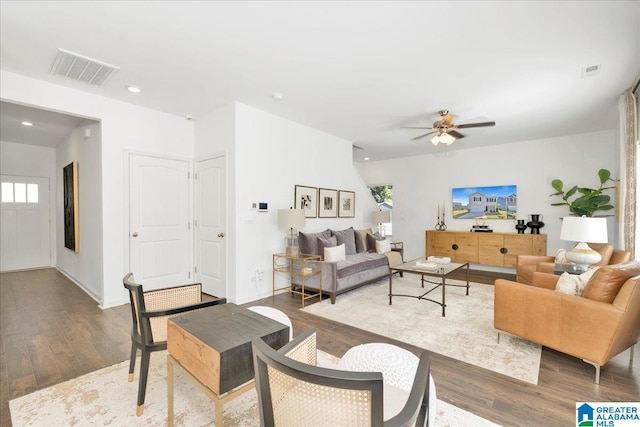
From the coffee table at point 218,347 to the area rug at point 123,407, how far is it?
0.89 feet

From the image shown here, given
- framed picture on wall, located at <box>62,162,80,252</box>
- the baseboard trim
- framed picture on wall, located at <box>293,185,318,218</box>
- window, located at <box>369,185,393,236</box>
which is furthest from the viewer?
window, located at <box>369,185,393,236</box>

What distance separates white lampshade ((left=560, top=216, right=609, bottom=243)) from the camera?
3029 mm

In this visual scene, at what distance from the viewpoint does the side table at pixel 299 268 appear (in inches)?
165

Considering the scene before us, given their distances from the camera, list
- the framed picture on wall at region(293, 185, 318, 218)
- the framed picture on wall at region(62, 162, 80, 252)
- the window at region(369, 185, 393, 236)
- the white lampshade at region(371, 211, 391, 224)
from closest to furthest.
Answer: the framed picture on wall at region(62, 162, 80, 252)
the framed picture on wall at region(293, 185, 318, 218)
the white lampshade at region(371, 211, 391, 224)
the window at region(369, 185, 393, 236)

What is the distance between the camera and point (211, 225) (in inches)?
174

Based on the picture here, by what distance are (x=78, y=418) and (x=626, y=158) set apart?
6.19 m

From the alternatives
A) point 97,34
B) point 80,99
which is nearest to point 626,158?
point 97,34

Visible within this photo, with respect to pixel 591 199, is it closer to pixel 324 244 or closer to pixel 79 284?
pixel 324 244

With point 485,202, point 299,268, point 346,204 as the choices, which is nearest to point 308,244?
point 299,268

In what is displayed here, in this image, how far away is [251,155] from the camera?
4234mm

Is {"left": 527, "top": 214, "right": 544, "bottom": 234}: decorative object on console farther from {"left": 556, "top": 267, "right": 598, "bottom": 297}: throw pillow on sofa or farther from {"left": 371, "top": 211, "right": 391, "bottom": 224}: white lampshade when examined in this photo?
{"left": 556, "top": 267, "right": 598, "bottom": 297}: throw pillow on sofa

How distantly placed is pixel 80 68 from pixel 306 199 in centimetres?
339

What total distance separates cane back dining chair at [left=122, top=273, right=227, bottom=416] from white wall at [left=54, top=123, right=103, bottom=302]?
2453 millimetres

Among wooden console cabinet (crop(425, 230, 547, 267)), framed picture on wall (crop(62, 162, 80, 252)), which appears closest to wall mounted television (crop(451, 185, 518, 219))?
wooden console cabinet (crop(425, 230, 547, 267))
